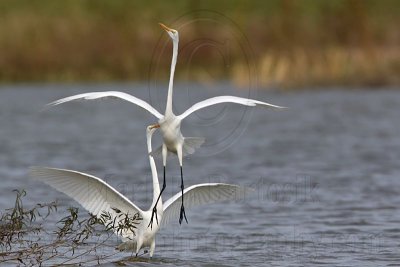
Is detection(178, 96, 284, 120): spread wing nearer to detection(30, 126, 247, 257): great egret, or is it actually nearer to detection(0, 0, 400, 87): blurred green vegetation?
detection(30, 126, 247, 257): great egret

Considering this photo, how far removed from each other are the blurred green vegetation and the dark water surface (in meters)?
0.94

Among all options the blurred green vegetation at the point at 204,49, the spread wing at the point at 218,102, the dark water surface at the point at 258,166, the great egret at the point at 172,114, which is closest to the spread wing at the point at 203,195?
the great egret at the point at 172,114

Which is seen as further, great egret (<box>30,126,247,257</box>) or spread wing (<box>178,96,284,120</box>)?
great egret (<box>30,126,247,257</box>)

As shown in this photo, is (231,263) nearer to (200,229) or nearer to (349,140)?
(200,229)

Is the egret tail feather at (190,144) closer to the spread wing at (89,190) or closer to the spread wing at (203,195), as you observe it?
the spread wing at (203,195)

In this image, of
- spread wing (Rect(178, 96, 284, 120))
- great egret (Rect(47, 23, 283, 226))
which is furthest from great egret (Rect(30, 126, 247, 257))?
spread wing (Rect(178, 96, 284, 120))

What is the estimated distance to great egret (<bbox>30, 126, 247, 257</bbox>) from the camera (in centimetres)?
1118

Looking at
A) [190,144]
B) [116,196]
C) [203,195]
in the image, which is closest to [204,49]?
[203,195]

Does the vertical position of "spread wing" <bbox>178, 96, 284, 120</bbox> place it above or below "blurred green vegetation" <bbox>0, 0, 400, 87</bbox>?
below

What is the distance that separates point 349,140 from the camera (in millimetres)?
25938

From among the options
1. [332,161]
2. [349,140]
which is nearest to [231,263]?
[332,161]

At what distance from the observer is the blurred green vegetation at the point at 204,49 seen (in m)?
36.9

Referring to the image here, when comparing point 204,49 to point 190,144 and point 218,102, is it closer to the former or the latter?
point 190,144

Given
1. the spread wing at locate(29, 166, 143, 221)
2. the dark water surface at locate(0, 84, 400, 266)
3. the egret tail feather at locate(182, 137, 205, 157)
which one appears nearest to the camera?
the spread wing at locate(29, 166, 143, 221)
